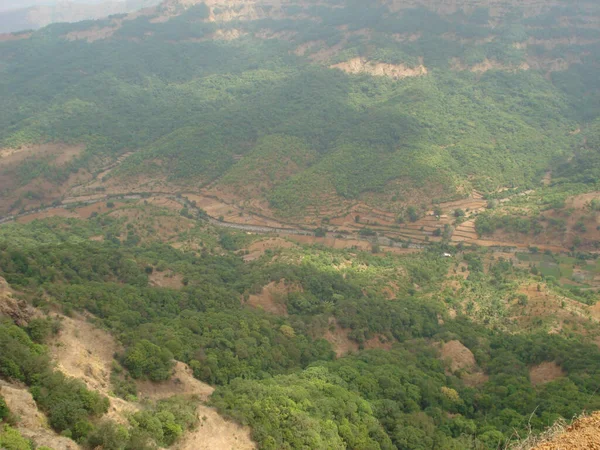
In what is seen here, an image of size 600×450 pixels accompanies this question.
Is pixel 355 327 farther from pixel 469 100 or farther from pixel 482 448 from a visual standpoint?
pixel 469 100

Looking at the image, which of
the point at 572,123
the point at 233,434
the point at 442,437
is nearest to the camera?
the point at 233,434

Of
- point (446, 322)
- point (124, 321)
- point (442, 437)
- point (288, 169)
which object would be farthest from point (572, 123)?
point (124, 321)

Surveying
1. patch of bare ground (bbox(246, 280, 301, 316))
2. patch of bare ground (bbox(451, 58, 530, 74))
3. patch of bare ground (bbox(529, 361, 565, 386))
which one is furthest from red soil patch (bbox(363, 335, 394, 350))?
patch of bare ground (bbox(451, 58, 530, 74))

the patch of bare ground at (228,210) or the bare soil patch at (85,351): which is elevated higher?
the bare soil patch at (85,351)

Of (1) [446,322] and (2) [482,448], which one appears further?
(1) [446,322]

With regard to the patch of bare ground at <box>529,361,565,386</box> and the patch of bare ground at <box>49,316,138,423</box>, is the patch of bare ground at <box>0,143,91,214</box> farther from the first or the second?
the patch of bare ground at <box>529,361,565,386</box>

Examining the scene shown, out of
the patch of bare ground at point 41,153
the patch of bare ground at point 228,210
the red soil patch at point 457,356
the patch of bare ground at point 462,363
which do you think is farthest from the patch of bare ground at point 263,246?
the patch of bare ground at point 41,153

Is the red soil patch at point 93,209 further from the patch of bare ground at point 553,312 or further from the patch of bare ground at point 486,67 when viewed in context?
the patch of bare ground at point 486,67
